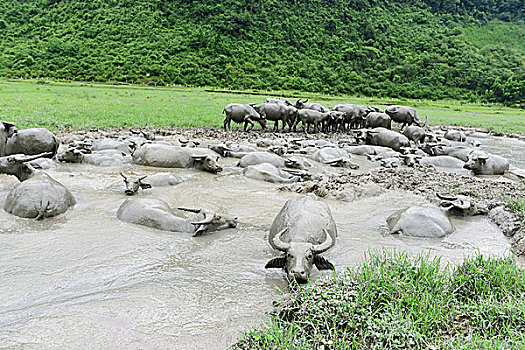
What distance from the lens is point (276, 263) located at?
15.3 ft

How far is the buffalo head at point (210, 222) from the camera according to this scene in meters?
5.82

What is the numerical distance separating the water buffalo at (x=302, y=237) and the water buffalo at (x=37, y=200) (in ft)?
11.6

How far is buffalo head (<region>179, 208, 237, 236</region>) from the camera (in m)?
5.82

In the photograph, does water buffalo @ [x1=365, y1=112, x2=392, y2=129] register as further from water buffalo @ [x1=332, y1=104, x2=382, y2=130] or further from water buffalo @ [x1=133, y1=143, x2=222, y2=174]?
water buffalo @ [x1=133, y1=143, x2=222, y2=174]

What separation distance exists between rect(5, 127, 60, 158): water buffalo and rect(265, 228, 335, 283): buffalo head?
7.73 meters

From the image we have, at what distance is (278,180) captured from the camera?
9477 millimetres

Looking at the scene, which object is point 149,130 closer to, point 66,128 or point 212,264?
point 66,128

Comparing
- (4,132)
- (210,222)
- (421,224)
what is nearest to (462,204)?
(421,224)

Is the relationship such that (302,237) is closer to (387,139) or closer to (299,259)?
(299,259)

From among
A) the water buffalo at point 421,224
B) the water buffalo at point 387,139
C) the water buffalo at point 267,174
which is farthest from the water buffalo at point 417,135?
the water buffalo at point 421,224

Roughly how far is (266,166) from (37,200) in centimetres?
537

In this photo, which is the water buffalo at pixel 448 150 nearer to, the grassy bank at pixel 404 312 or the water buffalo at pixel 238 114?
the water buffalo at pixel 238 114

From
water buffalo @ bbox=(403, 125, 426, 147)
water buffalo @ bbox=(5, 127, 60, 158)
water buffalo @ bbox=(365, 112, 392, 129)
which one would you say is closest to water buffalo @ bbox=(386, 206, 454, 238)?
water buffalo @ bbox=(5, 127, 60, 158)

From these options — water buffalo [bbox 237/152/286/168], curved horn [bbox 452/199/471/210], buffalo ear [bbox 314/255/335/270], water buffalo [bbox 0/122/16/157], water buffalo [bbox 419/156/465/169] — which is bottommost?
water buffalo [bbox 419/156/465/169]
